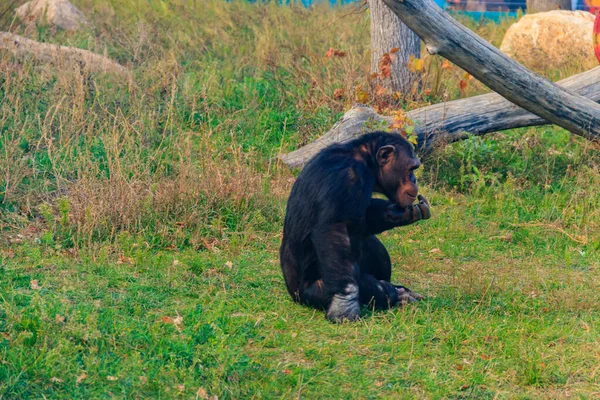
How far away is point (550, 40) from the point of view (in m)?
11.8

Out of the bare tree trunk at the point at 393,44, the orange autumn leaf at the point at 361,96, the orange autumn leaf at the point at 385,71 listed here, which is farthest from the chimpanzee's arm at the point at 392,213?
the bare tree trunk at the point at 393,44

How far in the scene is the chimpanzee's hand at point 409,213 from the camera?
15.9 ft

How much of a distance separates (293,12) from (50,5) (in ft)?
13.1

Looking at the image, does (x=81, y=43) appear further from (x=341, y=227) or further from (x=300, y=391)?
(x=300, y=391)

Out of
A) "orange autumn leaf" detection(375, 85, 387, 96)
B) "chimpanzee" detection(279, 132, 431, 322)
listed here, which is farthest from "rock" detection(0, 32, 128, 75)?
"chimpanzee" detection(279, 132, 431, 322)

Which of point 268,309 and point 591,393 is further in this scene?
point 268,309

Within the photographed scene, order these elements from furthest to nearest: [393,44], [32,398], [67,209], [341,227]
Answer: [393,44]
[67,209]
[341,227]
[32,398]

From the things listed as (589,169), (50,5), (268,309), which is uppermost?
(50,5)

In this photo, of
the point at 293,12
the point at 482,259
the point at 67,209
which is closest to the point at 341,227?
the point at 482,259

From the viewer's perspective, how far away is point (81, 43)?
11.2 m

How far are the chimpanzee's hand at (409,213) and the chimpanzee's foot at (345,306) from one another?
0.53m

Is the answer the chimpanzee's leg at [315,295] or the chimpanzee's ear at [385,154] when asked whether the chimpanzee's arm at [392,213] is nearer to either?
the chimpanzee's ear at [385,154]

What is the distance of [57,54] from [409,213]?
219 inches

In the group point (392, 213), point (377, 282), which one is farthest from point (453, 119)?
point (377, 282)
